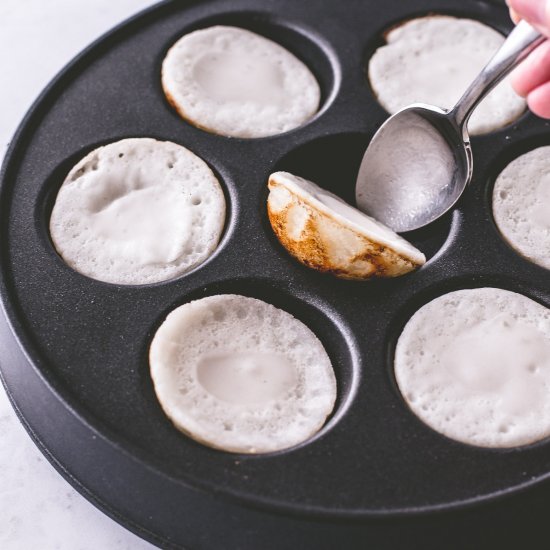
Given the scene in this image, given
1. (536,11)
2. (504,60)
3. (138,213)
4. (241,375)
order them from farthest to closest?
(138,213) < (504,60) < (241,375) < (536,11)

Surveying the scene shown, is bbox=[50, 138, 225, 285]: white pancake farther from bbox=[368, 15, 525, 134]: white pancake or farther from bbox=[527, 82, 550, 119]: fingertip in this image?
bbox=[527, 82, 550, 119]: fingertip

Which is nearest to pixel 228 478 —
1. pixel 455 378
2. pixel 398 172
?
pixel 455 378

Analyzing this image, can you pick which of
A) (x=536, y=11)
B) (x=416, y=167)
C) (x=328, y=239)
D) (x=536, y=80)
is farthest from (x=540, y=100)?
(x=328, y=239)

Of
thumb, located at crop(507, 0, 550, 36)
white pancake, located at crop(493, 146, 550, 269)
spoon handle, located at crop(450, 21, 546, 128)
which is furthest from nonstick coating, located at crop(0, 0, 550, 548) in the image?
thumb, located at crop(507, 0, 550, 36)

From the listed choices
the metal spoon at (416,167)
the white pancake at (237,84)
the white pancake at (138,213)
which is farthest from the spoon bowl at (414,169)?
the white pancake at (138,213)

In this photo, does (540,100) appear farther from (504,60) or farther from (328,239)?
(328,239)

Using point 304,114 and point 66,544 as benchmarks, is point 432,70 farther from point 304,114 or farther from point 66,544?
point 66,544
